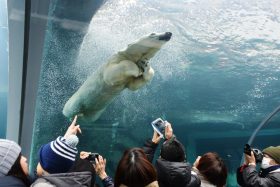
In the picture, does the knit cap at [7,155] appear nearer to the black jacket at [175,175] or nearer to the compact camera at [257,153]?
the black jacket at [175,175]

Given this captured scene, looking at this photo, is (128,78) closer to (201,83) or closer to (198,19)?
(198,19)

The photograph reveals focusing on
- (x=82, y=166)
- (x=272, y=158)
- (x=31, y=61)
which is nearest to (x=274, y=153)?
(x=272, y=158)

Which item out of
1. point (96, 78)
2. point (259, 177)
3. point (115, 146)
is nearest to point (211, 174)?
point (259, 177)

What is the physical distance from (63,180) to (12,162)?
261 mm

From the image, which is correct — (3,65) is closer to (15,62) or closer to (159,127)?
(15,62)

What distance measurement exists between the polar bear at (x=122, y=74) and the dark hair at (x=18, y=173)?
2495mm

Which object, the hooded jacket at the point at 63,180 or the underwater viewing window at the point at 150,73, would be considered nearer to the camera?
the hooded jacket at the point at 63,180

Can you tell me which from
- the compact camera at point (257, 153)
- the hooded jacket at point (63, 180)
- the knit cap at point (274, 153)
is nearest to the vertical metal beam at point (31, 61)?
the hooded jacket at point (63, 180)

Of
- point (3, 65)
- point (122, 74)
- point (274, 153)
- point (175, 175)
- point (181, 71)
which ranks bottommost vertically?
point (181, 71)

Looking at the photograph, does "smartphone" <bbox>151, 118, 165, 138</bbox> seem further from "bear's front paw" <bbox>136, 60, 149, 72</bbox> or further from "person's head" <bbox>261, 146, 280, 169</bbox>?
"bear's front paw" <bbox>136, 60, 149, 72</bbox>

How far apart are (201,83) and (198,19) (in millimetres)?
4175

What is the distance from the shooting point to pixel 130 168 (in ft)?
5.14

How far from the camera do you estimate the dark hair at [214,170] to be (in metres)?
2.03

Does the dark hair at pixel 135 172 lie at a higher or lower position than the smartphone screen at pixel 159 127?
higher
